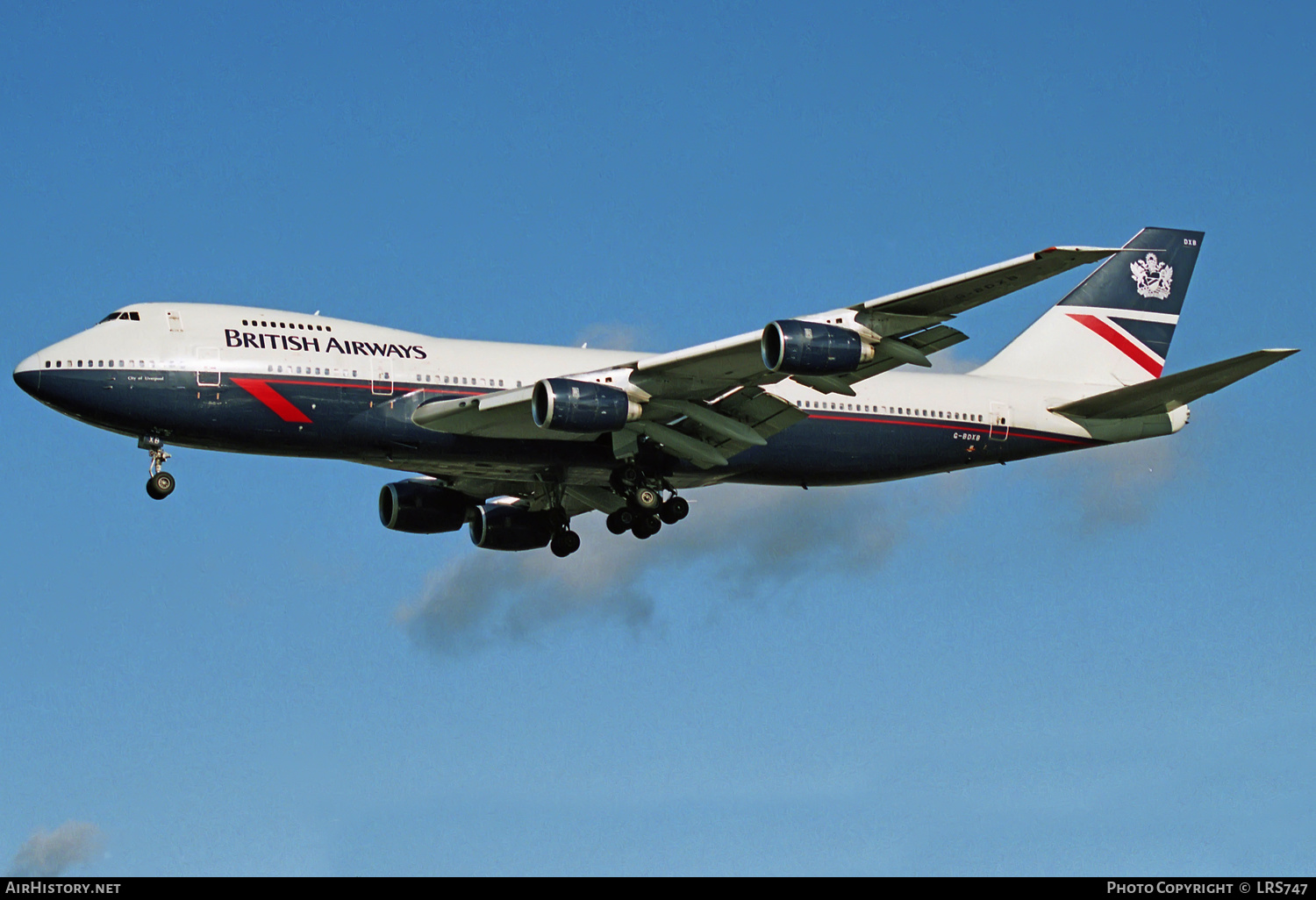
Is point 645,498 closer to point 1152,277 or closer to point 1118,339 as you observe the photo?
point 1118,339

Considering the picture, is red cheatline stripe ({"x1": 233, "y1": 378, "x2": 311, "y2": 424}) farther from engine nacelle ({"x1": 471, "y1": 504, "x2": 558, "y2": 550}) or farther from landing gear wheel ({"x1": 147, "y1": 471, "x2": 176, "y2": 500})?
engine nacelle ({"x1": 471, "y1": 504, "x2": 558, "y2": 550})

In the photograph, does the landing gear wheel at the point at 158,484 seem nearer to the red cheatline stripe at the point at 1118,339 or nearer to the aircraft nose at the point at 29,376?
the aircraft nose at the point at 29,376

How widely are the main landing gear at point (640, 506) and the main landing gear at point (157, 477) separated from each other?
36.0 ft

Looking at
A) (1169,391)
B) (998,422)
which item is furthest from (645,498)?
(1169,391)

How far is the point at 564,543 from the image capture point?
46.2 meters

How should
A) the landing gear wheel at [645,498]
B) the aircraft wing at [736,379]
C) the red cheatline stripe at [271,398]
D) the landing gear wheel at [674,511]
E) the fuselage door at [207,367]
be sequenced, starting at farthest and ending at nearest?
the landing gear wheel at [674,511]
the landing gear wheel at [645,498]
the red cheatline stripe at [271,398]
the fuselage door at [207,367]
the aircraft wing at [736,379]

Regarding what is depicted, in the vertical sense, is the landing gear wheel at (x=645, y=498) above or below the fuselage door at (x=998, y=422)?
below

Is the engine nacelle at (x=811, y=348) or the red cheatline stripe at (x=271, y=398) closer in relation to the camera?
the engine nacelle at (x=811, y=348)

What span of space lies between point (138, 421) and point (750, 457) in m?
15.2

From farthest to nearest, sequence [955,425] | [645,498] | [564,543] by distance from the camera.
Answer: [564,543]
[955,425]
[645,498]

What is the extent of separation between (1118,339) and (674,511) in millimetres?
15117

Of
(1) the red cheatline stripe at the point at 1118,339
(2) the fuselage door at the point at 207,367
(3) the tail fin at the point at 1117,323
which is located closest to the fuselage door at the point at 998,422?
(3) the tail fin at the point at 1117,323

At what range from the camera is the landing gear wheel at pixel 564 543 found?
152 ft
